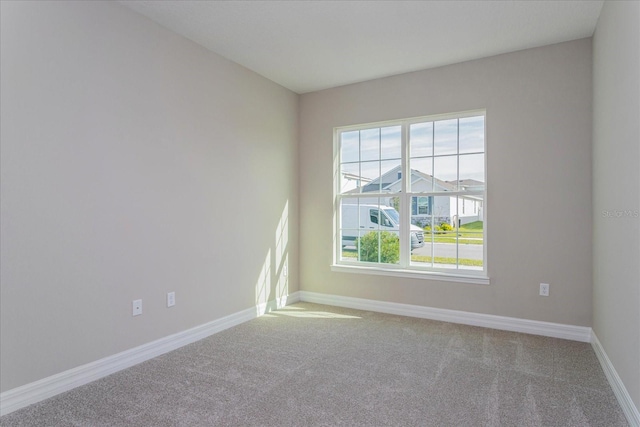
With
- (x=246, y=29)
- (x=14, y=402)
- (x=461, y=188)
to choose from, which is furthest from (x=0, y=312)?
(x=461, y=188)

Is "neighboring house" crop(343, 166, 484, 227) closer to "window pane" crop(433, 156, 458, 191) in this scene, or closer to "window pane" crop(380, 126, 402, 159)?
"window pane" crop(433, 156, 458, 191)

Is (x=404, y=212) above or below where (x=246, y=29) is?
below

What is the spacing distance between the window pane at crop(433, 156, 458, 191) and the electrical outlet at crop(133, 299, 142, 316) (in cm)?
302

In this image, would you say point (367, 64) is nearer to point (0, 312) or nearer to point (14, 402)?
point (0, 312)

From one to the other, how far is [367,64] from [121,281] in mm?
2998

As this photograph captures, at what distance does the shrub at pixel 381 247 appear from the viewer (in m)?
4.32

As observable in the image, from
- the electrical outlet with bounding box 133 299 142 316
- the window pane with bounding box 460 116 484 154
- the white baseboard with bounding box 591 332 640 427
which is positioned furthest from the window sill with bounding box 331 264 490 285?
the electrical outlet with bounding box 133 299 142 316

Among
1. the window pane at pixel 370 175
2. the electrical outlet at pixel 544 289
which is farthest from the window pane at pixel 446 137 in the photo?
the electrical outlet at pixel 544 289

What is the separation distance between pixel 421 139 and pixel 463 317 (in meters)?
1.91

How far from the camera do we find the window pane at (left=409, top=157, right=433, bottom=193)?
4100mm

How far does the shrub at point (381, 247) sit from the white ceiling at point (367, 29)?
1840 millimetres

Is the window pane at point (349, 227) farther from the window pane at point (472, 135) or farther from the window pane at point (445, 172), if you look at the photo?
the window pane at point (472, 135)

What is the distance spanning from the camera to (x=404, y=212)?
4238mm

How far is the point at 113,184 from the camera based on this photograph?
8.91 feet
